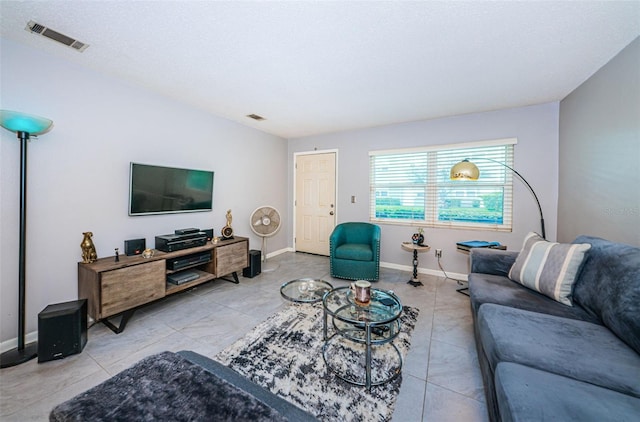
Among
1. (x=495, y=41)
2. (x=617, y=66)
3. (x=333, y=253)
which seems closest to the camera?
(x=495, y=41)

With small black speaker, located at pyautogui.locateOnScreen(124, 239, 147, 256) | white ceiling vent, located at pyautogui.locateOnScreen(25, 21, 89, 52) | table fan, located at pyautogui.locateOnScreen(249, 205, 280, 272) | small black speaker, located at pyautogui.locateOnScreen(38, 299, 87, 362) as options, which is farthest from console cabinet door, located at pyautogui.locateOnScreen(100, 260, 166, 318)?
white ceiling vent, located at pyautogui.locateOnScreen(25, 21, 89, 52)

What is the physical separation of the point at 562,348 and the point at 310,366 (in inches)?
56.4

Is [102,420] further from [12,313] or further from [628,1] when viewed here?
[628,1]

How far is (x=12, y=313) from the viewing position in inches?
74.8

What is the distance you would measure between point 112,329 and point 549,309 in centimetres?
343

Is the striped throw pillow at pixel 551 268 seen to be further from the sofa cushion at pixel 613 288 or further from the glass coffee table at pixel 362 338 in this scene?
the glass coffee table at pixel 362 338

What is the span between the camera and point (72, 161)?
2170mm

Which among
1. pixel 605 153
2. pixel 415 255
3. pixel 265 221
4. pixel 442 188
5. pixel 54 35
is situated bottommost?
pixel 415 255

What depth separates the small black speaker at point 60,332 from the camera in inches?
67.5

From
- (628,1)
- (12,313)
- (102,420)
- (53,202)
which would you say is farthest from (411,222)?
(12,313)

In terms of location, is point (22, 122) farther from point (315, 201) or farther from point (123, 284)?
→ point (315, 201)

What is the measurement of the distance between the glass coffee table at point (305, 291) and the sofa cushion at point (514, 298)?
1240 millimetres

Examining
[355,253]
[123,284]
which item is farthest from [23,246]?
[355,253]

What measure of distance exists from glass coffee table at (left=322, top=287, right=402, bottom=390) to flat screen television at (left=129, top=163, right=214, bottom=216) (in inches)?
86.8
